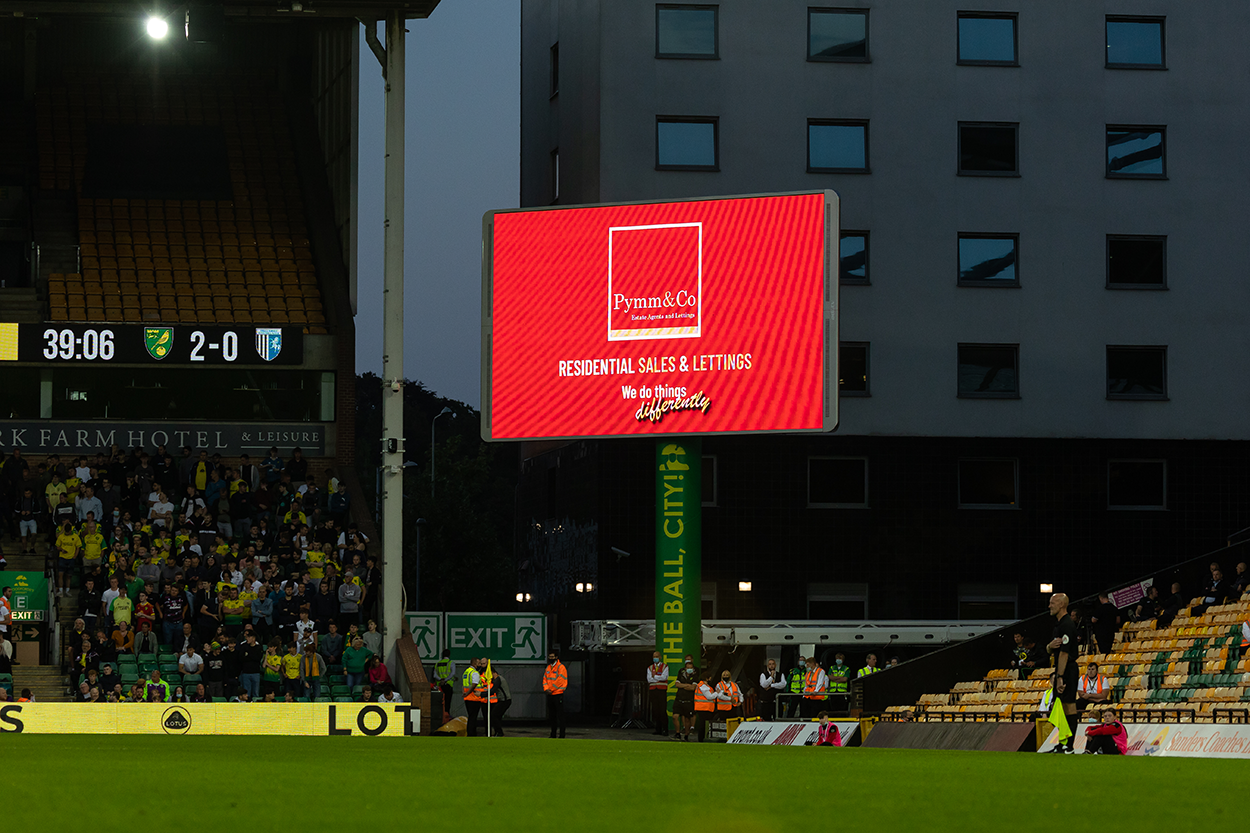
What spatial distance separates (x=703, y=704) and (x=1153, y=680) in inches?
306

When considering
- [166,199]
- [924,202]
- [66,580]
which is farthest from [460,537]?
[66,580]

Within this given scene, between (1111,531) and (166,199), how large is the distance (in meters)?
26.5

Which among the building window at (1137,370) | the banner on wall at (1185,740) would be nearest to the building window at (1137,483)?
the building window at (1137,370)

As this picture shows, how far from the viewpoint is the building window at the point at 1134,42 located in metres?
45.5

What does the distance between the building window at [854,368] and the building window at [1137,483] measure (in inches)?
260

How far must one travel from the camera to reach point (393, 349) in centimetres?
3428

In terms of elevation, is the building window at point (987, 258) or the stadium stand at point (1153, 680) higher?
the building window at point (987, 258)

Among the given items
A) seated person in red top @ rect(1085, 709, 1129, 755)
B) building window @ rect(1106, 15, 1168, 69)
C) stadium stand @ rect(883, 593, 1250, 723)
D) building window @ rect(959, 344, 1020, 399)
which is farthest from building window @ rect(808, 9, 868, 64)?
seated person in red top @ rect(1085, 709, 1129, 755)

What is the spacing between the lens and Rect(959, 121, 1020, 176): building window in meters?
45.1

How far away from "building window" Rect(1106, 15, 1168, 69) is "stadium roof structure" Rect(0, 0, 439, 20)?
744 inches

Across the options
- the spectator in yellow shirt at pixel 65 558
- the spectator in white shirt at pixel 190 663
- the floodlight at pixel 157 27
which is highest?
the floodlight at pixel 157 27

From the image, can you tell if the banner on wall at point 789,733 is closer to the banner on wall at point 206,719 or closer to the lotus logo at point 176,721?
the banner on wall at point 206,719

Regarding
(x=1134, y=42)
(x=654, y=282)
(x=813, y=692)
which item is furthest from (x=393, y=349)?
(x=1134, y=42)

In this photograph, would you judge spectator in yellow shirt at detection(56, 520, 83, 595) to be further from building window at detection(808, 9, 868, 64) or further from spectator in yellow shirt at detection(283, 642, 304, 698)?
building window at detection(808, 9, 868, 64)
